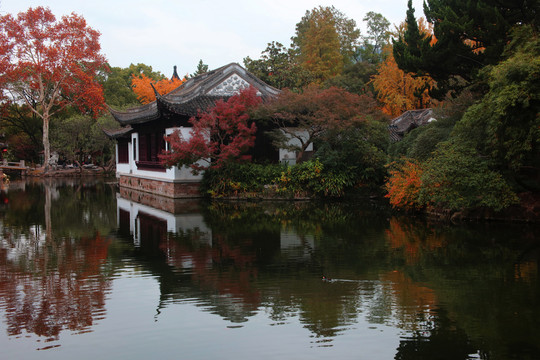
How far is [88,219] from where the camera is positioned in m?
12.9

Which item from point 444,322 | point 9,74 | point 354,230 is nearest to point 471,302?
point 444,322

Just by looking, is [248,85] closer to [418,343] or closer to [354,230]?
[354,230]

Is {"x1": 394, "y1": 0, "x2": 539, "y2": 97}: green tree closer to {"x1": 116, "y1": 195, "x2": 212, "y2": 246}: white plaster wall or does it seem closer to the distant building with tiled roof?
{"x1": 116, "y1": 195, "x2": 212, "y2": 246}: white plaster wall

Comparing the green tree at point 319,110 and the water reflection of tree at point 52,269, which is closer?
the water reflection of tree at point 52,269

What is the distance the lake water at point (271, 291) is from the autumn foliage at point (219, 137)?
5636 mm

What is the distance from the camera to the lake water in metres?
4.40

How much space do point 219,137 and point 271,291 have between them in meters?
11.9

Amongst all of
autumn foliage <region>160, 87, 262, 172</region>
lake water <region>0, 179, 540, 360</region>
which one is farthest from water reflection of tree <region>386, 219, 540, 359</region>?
autumn foliage <region>160, 87, 262, 172</region>

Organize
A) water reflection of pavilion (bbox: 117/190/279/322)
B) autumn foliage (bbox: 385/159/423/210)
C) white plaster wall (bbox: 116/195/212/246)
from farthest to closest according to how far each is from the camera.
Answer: autumn foliage (bbox: 385/159/423/210) < white plaster wall (bbox: 116/195/212/246) < water reflection of pavilion (bbox: 117/190/279/322)

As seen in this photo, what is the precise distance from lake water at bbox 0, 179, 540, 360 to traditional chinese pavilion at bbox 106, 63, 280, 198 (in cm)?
696

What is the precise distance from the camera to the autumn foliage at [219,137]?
1667cm

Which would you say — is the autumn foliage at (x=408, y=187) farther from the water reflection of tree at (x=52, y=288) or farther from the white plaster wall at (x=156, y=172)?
the white plaster wall at (x=156, y=172)

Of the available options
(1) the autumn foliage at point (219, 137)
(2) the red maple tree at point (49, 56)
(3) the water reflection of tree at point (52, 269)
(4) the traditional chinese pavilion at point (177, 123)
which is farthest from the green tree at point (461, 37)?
(2) the red maple tree at point (49, 56)

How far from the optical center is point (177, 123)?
1844cm
